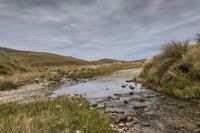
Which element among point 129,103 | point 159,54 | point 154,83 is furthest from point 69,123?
point 159,54

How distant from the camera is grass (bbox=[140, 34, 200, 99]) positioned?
1501 centimetres

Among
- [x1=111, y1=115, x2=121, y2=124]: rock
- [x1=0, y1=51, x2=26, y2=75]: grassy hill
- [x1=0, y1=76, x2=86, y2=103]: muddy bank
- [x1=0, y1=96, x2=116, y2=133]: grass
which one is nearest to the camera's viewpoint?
[x1=0, y1=96, x2=116, y2=133]: grass

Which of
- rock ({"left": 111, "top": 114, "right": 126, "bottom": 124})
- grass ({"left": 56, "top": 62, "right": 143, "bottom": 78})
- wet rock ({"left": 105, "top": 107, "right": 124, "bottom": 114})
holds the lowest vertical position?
rock ({"left": 111, "top": 114, "right": 126, "bottom": 124})

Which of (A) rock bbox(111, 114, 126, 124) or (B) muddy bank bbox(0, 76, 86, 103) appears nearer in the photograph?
(A) rock bbox(111, 114, 126, 124)

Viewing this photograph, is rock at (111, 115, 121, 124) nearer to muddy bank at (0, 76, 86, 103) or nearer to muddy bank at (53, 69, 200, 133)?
muddy bank at (53, 69, 200, 133)

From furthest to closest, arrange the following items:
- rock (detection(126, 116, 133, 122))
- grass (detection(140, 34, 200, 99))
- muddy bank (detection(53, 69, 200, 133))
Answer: grass (detection(140, 34, 200, 99)) → rock (detection(126, 116, 133, 122)) → muddy bank (detection(53, 69, 200, 133))

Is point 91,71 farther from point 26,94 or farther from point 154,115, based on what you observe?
point 154,115

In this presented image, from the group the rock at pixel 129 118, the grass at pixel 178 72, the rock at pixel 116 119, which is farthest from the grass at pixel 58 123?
the grass at pixel 178 72

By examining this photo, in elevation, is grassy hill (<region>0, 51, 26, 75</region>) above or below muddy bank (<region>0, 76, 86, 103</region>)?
above

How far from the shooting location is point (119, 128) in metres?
9.21

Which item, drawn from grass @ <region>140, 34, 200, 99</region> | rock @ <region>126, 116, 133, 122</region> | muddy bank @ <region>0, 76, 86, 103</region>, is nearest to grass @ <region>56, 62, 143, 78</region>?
muddy bank @ <region>0, 76, 86, 103</region>

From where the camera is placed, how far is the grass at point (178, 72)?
1501cm

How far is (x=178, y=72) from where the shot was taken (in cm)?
1750

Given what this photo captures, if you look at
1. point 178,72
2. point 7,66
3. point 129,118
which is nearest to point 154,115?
point 129,118
